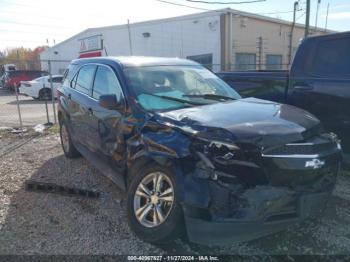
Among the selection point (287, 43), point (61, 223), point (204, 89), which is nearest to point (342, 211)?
point (204, 89)

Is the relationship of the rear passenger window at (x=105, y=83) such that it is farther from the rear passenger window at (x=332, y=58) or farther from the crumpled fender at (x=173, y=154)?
the rear passenger window at (x=332, y=58)

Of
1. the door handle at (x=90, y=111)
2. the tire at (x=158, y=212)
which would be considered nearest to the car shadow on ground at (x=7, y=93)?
the door handle at (x=90, y=111)

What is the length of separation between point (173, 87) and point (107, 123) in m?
0.89

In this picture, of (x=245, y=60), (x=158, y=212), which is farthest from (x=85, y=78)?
(x=245, y=60)

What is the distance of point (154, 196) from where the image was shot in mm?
3205

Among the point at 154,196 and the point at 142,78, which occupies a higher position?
the point at 142,78

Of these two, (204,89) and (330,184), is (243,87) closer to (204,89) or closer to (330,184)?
(204,89)

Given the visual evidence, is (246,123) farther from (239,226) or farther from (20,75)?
(20,75)

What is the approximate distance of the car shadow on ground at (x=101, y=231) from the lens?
318 centimetres

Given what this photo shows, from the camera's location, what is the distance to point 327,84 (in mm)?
4738

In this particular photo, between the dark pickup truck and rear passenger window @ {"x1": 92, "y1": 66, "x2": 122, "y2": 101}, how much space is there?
260 centimetres

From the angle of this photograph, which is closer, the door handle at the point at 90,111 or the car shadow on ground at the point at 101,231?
the car shadow on ground at the point at 101,231

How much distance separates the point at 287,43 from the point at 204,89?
77.1 ft

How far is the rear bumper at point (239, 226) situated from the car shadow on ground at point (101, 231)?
0.45 meters
